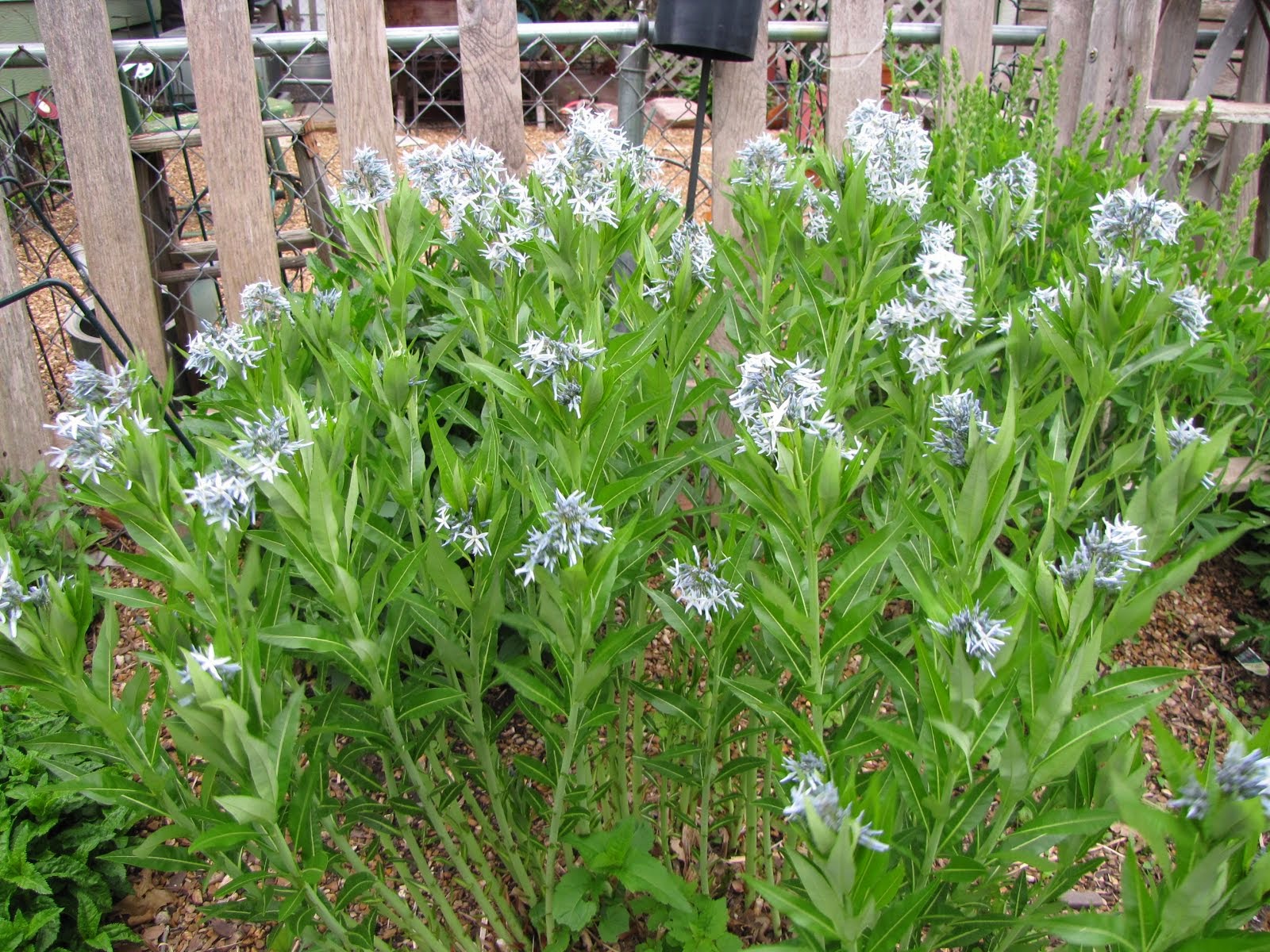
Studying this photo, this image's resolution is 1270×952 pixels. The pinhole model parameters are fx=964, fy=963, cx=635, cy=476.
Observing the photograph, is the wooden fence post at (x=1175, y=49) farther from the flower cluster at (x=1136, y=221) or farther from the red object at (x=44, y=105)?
the red object at (x=44, y=105)

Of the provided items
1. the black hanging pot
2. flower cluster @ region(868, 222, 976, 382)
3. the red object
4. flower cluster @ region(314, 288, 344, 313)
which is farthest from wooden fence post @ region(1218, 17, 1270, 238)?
the red object

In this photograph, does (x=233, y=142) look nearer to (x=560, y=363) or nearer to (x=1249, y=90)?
(x=560, y=363)

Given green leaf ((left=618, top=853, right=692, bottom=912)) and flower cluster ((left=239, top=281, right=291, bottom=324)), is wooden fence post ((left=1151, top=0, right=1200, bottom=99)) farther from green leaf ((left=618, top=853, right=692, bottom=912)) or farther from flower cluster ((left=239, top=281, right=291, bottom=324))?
green leaf ((left=618, top=853, right=692, bottom=912))

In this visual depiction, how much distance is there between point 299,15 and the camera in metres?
12.2

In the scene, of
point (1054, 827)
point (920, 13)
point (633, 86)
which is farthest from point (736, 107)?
point (920, 13)

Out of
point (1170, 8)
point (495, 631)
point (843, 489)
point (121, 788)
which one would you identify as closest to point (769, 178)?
point (843, 489)

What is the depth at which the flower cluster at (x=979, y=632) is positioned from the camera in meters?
1.28

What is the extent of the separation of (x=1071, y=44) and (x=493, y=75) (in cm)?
284

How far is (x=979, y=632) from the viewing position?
4.25 feet

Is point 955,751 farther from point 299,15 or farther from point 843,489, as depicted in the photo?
point 299,15

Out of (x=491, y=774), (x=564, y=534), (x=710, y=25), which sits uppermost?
(x=710, y=25)

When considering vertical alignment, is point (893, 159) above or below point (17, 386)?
above

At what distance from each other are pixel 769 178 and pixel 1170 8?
15.1 ft

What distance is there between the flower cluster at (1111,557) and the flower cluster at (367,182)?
169cm
